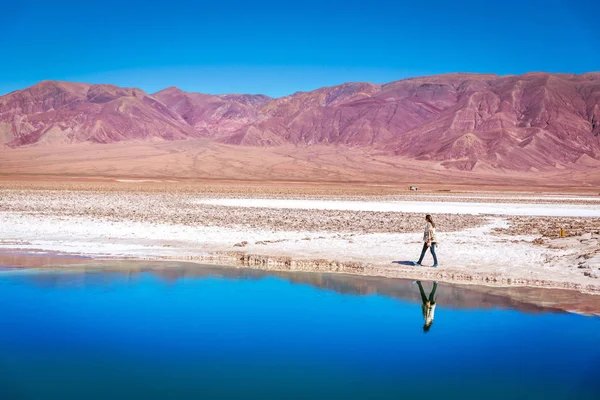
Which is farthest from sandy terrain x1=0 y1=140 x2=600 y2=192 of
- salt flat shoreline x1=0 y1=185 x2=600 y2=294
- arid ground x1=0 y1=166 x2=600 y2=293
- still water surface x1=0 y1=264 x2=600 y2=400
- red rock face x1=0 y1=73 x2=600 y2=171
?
still water surface x1=0 y1=264 x2=600 y2=400

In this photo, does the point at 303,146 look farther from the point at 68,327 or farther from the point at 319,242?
the point at 68,327

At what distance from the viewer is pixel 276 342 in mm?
9797

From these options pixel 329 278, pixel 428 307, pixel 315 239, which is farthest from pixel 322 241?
pixel 428 307

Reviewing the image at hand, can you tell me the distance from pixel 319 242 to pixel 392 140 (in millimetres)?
147249

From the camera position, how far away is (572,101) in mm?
165375

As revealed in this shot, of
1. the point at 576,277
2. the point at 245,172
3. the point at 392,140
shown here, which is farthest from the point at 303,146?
the point at 576,277

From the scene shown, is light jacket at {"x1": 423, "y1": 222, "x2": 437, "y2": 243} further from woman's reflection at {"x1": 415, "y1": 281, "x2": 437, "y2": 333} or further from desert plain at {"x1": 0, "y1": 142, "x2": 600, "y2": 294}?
woman's reflection at {"x1": 415, "y1": 281, "x2": 437, "y2": 333}

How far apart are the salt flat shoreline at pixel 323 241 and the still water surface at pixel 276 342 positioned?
2318mm

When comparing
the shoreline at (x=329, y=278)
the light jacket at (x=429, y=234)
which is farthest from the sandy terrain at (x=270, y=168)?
the shoreline at (x=329, y=278)

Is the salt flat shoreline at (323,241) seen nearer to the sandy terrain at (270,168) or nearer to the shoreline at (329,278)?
the shoreline at (329,278)

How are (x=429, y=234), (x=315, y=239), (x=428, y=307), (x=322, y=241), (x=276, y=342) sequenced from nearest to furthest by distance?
1. (x=276, y=342)
2. (x=428, y=307)
3. (x=429, y=234)
4. (x=322, y=241)
5. (x=315, y=239)

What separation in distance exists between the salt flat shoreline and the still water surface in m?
2.32

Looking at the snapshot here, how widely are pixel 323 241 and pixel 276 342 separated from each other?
438 inches

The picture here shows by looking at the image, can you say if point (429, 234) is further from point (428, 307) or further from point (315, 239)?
point (315, 239)
